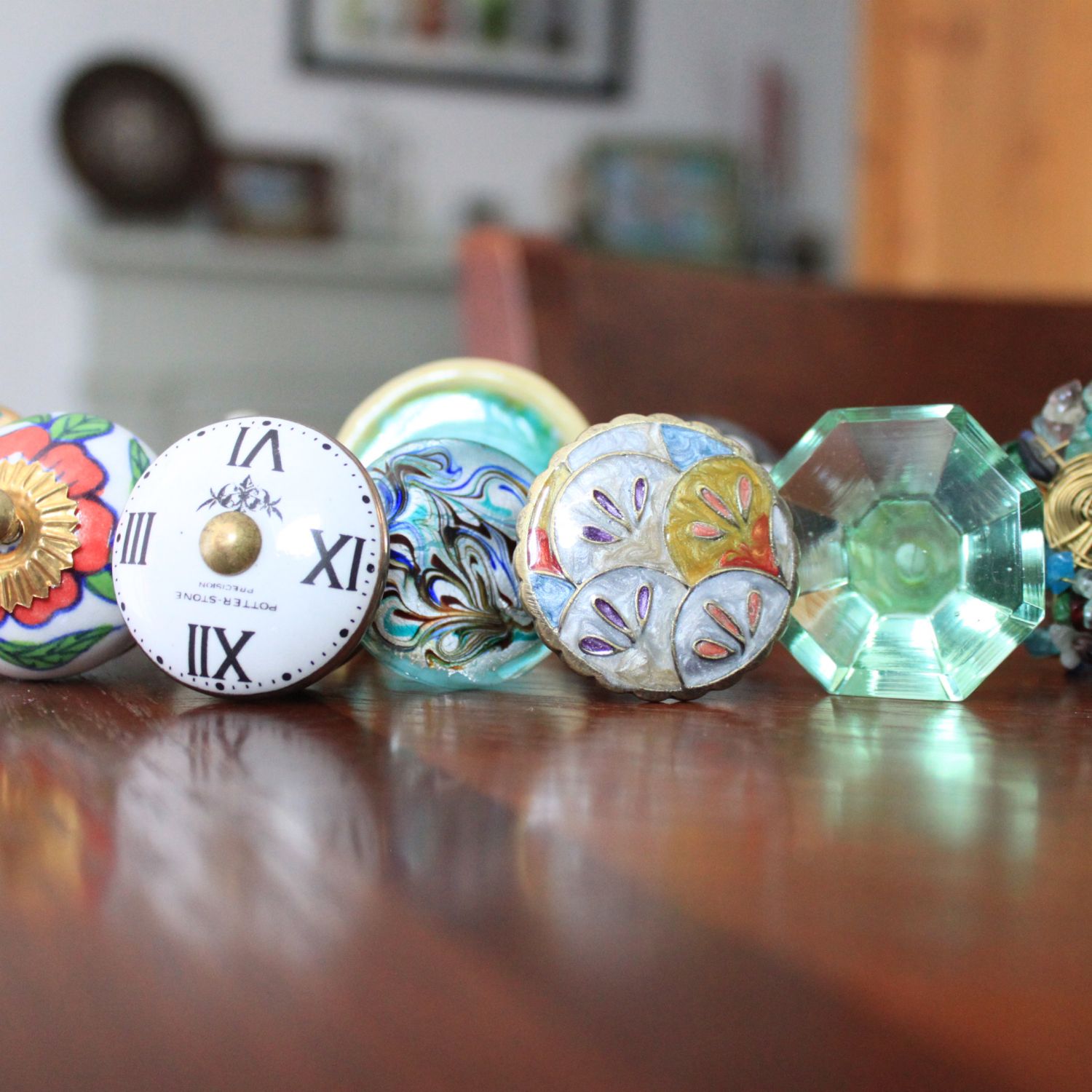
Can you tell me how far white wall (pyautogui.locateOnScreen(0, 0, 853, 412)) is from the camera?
302 centimetres

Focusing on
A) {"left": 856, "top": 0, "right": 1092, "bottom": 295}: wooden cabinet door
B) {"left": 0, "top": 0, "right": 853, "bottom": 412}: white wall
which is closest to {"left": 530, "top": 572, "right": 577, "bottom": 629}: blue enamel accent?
{"left": 856, "top": 0, "right": 1092, "bottom": 295}: wooden cabinet door

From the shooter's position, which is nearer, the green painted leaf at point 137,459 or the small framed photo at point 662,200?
the green painted leaf at point 137,459

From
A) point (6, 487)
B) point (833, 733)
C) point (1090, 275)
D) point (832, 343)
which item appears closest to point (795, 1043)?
point (833, 733)

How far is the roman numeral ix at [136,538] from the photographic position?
397 millimetres

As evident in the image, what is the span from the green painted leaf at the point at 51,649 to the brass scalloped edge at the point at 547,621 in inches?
5.9

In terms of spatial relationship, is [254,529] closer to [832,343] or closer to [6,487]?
[6,487]

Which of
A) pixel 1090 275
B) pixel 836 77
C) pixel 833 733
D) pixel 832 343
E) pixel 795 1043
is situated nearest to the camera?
pixel 795 1043

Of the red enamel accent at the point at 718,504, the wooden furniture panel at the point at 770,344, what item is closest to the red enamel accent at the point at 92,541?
the red enamel accent at the point at 718,504

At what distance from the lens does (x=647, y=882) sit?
0.23m

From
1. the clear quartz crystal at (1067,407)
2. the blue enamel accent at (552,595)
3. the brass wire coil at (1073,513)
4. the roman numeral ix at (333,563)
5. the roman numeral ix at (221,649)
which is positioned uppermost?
the clear quartz crystal at (1067,407)

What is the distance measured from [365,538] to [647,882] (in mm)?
193

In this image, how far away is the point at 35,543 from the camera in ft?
1.38

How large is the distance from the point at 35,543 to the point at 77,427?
0.05 metres

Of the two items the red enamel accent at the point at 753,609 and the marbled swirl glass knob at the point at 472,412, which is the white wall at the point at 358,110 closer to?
the marbled swirl glass knob at the point at 472,412
